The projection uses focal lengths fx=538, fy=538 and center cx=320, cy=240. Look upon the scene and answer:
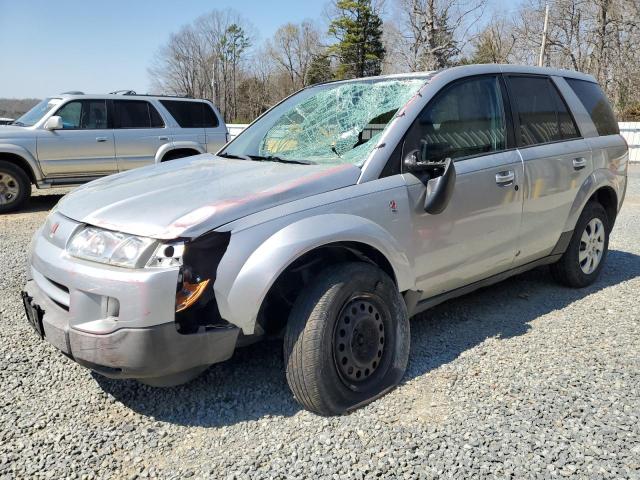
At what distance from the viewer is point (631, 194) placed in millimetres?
11258

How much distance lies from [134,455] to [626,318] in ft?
12.0

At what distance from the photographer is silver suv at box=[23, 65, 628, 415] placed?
245 cm

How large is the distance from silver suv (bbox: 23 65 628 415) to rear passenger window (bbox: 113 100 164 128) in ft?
21.1

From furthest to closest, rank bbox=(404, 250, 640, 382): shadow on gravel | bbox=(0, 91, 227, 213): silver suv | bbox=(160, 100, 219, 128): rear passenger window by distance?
bbox=(160, 100, 219, 128): rear passenger window < bbox=(0, 91, 227, 213): silver suv < bbox=(404, 250, 640, 382): shadow on gravel

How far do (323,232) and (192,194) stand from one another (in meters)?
0.71

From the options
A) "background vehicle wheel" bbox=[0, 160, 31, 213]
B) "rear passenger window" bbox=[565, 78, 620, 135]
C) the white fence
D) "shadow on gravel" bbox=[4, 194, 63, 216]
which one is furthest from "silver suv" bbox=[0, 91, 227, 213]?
the white fence

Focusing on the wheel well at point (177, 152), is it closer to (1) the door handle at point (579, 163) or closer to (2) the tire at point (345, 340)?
(1) the door handle at point (579, 163)

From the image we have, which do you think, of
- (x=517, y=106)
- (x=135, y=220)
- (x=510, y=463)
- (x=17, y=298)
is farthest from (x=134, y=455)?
(x=517, y=106)

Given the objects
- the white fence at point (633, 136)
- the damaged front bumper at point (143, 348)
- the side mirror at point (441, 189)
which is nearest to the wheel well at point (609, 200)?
the side mirror at point (441, 189)

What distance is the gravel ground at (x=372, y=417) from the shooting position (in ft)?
7.97

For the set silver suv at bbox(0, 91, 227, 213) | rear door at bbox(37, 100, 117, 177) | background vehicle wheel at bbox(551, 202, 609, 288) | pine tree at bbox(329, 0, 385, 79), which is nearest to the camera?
background vehicle wheel at bbox(551, 202, 609, 288)

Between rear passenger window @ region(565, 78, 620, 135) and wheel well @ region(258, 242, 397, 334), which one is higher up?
rear passenger window @ region(565, 78, 620, 135)

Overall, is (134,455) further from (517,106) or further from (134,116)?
(134,116)

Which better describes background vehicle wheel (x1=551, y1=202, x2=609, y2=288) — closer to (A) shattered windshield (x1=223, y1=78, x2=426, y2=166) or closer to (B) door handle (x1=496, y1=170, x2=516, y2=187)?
(B) door handle (x1=496, y1=170, x2=516, y2=187)
